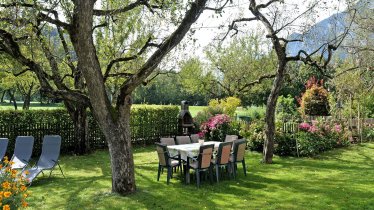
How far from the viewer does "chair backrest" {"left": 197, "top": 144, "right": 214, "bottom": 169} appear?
9000 mm

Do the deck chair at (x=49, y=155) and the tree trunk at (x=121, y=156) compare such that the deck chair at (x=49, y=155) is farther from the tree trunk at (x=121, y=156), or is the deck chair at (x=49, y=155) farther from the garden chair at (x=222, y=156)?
the garden chair at (x=222, y=156)

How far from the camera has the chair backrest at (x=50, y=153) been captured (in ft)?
34.1

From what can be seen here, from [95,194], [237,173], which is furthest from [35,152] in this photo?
[237,173]

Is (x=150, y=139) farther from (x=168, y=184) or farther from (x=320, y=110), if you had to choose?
(x=320, y=110)

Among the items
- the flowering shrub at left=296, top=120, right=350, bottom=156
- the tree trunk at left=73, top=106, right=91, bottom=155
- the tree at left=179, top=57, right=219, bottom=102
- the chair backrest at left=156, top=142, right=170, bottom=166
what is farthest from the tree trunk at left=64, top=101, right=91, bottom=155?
the tree at left=179, top=57, right=219, bottom=102

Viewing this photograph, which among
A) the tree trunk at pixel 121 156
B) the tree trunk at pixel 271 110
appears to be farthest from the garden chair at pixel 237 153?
the tree trunk at pixel 121 156

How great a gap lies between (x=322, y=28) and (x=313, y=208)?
294 inches

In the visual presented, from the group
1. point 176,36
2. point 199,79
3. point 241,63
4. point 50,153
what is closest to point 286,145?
point 176,36

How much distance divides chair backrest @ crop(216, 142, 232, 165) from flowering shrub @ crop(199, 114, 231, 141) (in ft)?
21.7

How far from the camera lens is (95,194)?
8484 millimetres

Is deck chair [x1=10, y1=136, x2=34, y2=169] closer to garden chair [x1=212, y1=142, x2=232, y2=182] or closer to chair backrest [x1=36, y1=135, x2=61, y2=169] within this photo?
chair backrest [x1=36, y1=135, x2=61, y2=169]

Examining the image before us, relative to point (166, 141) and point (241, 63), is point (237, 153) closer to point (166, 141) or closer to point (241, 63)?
point (166, 141)

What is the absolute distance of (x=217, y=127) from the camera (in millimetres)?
16453

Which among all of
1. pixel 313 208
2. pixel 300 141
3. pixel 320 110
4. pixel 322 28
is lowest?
pixel 313 208
